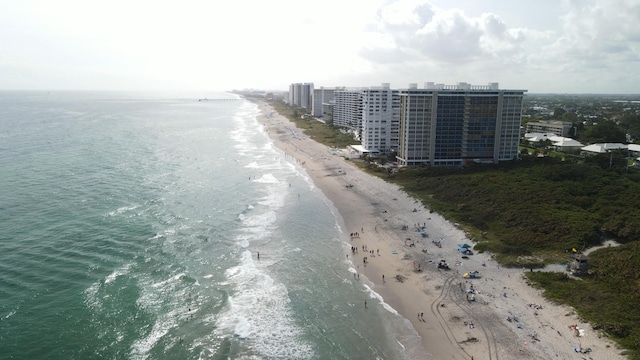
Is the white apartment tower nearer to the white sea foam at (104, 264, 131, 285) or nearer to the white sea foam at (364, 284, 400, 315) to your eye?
the white sea foam at (364, 284, 400, 315)

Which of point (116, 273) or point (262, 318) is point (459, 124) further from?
point (116, 273)

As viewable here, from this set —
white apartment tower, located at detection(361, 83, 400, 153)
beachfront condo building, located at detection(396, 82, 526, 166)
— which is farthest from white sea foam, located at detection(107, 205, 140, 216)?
white apartment tower, located at detection(361, 83, 400, 153)

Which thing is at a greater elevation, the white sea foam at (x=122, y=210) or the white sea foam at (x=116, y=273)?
the white sea foam at (x=122, y=210)

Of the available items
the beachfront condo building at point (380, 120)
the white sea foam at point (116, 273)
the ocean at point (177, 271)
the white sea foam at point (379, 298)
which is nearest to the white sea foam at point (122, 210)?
the ocean at point (177, 271)

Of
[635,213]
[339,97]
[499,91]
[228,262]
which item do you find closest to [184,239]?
[228,262]

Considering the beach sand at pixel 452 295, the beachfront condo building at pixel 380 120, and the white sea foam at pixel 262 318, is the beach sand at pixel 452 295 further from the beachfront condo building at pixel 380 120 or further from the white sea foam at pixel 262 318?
the beachfront condo building at pixel 380 120

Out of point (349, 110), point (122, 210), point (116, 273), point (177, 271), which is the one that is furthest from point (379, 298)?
point (349, 110)
